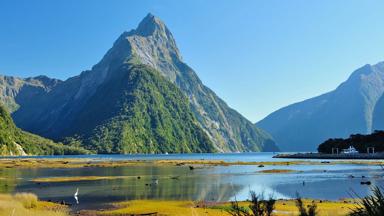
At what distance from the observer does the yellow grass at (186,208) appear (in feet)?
133

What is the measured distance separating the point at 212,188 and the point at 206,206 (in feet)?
70.4

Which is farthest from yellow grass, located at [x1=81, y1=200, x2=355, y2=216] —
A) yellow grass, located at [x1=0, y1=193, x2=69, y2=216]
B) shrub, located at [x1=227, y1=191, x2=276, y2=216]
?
shrub, located at [x1=227, y1=191, x2=276, y2=216]

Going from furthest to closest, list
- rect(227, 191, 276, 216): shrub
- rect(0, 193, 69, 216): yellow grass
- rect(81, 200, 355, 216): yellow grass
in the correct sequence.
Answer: rect(81, 200, 355, 216): yellow grass → rect(0, 193, 69, 216): yellow grass → rect(227, 191, 276, 216): shrub

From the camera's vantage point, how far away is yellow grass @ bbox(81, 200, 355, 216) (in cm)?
4069

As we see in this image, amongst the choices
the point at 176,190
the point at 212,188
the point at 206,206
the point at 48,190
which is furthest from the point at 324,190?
the point at 48,190

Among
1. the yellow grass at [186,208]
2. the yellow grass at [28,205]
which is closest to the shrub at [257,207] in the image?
the yellow grass at [186,208]

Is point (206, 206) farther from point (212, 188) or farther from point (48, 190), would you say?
point (48, 190)

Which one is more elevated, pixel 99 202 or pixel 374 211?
pixel 374 211

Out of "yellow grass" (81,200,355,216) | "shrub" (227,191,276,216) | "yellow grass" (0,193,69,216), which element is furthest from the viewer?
"yellow grass" (81,200,355,216)

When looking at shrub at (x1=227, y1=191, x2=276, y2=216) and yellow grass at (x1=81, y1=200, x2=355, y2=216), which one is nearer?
shrub at (x1=227, y1=191, x2=276, y2=216)

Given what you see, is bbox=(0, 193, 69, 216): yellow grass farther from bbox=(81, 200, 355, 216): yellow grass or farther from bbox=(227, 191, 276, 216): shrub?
bbox=(227, 191, 276, 216): shrub

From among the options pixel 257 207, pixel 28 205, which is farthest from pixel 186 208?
pixel 257 207

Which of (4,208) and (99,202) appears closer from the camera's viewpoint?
(4,208)

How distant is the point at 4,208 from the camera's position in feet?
125
